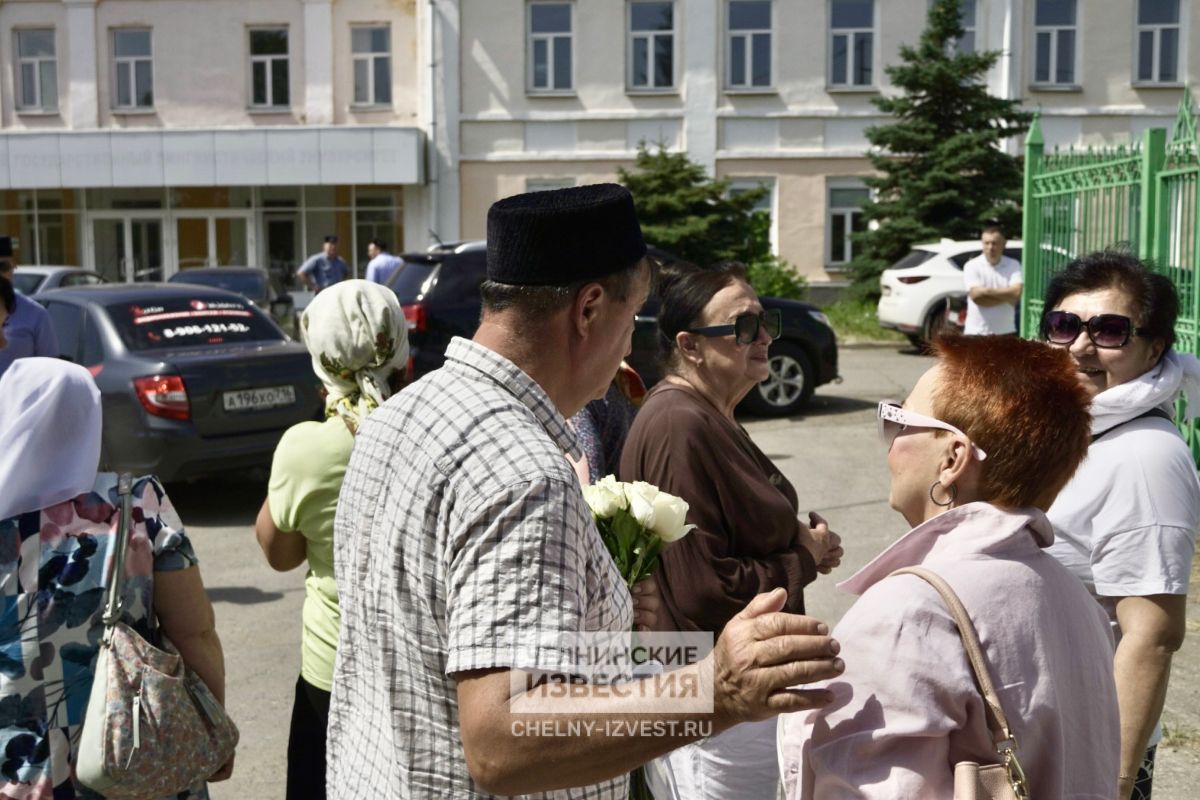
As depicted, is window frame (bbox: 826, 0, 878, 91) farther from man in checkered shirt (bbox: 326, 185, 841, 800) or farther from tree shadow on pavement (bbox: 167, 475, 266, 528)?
man in checkered shirt (bbox: 326, 185, 841, 800)

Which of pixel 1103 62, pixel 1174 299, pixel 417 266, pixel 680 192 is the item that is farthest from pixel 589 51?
pixel 1174 299

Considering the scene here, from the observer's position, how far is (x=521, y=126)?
98.1 ft

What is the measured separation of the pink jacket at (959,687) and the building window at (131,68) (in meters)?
32.4

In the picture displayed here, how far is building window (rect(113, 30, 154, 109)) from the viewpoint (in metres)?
31.5

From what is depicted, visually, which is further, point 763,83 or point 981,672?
point 763,83

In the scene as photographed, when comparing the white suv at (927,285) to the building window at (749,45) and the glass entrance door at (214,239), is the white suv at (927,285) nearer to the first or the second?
the building window at (749,45)

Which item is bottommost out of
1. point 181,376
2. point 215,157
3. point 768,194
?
point 181,376

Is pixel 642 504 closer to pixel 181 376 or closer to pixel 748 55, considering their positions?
pixel 181 376

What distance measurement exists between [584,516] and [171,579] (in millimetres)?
1391

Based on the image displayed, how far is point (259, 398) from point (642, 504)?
7434mm

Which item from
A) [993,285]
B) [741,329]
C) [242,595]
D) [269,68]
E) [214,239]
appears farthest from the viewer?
[214,239]

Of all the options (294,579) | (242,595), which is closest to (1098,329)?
(242,595)

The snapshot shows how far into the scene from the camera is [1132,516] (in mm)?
3035

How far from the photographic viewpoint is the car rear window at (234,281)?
2016cm
